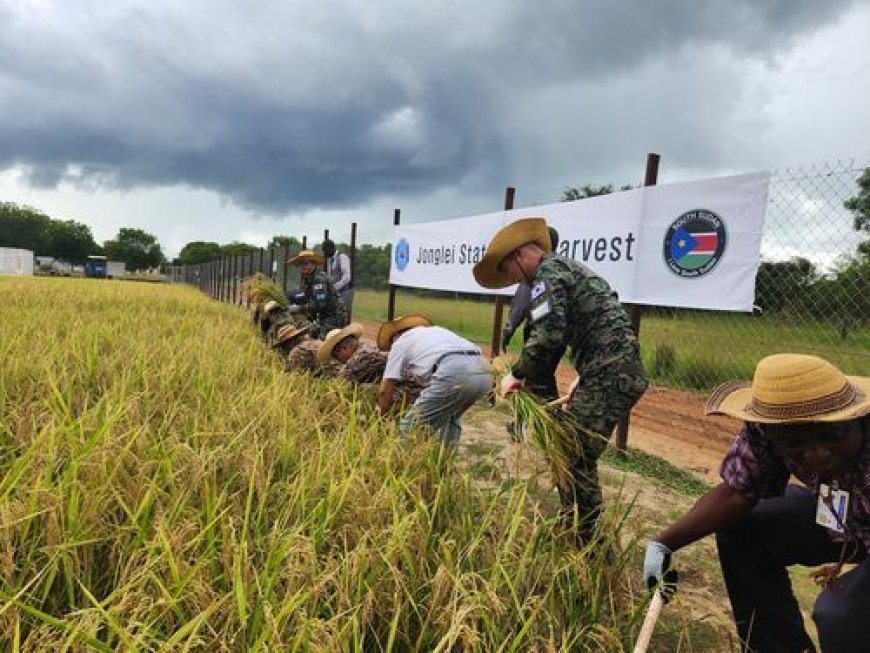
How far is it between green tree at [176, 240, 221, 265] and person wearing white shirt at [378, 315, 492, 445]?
359 ft

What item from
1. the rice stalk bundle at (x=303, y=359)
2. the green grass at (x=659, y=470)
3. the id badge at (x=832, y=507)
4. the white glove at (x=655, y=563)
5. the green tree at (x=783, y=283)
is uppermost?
the green tree at (x=783, y=283)

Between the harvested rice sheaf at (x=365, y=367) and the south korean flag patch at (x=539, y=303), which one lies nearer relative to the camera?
the south korean flag patch at (x=539, y=303)

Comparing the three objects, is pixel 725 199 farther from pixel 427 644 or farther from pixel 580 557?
pixel 427 644

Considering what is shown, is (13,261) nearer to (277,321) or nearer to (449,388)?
(277,321)

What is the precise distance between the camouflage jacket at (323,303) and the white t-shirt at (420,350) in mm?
3178

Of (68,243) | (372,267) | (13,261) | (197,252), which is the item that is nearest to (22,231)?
(68,243)

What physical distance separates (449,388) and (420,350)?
1.00ft

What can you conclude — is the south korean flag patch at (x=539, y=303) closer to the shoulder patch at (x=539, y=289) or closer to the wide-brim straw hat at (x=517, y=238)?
the shoulder patch at (x=539, y=289)

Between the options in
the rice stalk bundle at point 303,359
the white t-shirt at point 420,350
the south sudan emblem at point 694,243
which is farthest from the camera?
the rice stalk bundle at point 303,359

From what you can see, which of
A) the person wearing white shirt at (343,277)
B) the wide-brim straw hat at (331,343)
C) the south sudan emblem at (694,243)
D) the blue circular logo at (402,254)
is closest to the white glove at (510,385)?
the wide-brim straw hat at (331,343)

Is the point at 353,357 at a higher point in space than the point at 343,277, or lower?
lower

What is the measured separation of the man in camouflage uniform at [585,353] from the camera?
265 centimetres

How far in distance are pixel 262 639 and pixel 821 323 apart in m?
4.50

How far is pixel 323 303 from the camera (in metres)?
6.68
